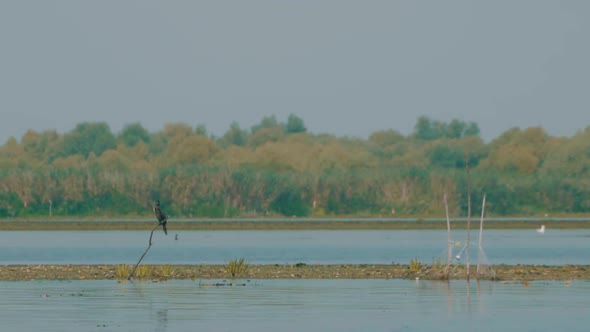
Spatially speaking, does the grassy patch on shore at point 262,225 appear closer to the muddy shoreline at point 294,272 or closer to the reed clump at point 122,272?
the muddy shoreline at point 294,272

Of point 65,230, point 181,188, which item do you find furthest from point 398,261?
point 181,188

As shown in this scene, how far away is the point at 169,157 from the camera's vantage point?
425 ft

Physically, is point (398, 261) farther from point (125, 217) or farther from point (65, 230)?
point (125, 217)

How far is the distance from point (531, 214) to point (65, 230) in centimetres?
3147

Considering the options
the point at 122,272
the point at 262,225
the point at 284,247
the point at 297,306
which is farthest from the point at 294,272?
the point at 262,225

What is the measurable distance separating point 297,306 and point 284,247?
28.0 metres

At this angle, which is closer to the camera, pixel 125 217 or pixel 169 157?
pixel 125 217

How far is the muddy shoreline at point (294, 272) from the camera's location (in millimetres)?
38031

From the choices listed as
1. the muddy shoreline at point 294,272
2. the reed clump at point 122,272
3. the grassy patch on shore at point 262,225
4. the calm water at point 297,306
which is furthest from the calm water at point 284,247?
the calm water at point 297,306

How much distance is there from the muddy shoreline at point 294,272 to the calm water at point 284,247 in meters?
4.65

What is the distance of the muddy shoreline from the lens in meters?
38.0

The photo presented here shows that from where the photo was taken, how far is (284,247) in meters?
57.8

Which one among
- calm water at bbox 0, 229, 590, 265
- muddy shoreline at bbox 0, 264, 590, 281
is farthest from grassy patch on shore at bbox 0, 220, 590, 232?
muddy shoreline at bbox 0, 264, 590, 281

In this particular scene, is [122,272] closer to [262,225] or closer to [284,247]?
[284,247]
